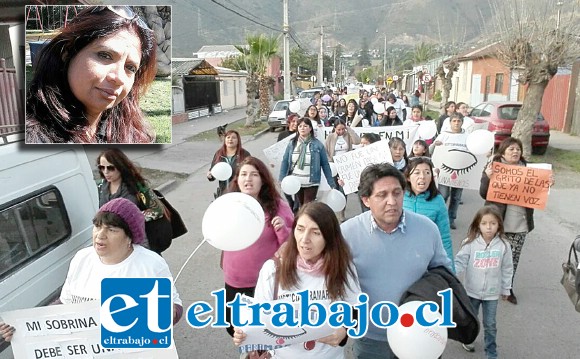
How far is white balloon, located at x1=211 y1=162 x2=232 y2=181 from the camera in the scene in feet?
17.7

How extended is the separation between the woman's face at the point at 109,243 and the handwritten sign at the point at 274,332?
2.23 ft

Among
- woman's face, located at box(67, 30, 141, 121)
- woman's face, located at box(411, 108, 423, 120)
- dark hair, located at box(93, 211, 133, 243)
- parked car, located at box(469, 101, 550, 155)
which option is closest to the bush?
parked car, located at box(469, 101, 550, 155)

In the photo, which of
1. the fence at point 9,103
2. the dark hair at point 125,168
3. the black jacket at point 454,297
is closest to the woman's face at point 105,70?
the fence at point 9,103

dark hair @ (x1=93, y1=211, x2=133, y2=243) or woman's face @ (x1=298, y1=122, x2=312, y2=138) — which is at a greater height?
woman's face @ (x1=298, y1=122, x2=312, y2=138)

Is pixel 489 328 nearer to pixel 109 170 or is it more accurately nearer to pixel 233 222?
pixel 233 222

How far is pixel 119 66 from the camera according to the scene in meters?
2.77

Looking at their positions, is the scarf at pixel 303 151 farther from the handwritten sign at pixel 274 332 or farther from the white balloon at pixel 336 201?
the handwritten sign at pixel 274 332

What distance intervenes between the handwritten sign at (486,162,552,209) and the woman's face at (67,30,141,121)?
3484mm

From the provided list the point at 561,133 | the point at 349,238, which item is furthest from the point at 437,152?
the point at 561,133

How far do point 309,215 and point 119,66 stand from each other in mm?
1327

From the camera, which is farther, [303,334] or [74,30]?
[74,30]

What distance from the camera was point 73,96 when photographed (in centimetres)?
277

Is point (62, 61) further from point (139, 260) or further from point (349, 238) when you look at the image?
point (349, 238)

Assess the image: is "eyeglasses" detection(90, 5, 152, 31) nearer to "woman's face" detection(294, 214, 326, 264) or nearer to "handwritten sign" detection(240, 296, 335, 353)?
"woman's face" detection(294, 214, 326, 264)
